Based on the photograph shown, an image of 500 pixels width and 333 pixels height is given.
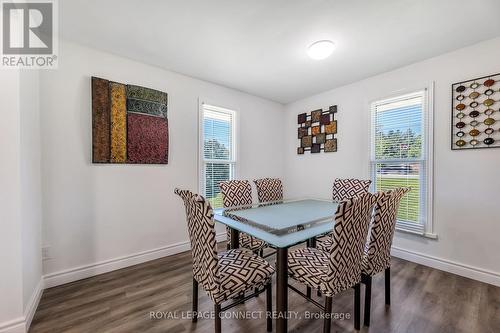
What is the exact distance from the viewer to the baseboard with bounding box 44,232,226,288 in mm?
2100

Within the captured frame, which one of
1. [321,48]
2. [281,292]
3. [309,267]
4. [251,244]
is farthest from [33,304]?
[321,48]

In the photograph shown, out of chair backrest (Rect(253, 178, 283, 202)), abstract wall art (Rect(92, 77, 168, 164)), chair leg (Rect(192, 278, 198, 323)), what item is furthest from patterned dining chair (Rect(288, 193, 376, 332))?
abstract wall art (Rect(92, 77, 168, 164))

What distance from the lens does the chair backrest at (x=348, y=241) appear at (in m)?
1.20

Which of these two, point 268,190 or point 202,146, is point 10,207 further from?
point 268,190

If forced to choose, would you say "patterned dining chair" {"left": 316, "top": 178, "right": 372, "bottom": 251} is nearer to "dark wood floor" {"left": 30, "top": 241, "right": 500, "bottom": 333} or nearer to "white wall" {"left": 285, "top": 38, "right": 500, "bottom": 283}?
"white wall" {"left": 285, "top": 38, "right": 500, "bottom": 283}

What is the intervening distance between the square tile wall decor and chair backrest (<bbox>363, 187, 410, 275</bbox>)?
198 cm

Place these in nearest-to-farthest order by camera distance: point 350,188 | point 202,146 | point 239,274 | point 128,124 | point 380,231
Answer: point 239,274, point 380,231, point 128,124, point 350,188, point 202,146

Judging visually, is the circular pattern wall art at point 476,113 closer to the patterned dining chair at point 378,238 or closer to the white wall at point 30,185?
the patterned dining chair at point 378,238

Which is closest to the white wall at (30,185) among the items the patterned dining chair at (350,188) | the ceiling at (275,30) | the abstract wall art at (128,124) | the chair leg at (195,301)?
the abstract wall art at (128,124)

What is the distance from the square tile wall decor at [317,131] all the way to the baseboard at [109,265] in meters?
2.63

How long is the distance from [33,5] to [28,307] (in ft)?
7.77

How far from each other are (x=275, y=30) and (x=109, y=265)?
10.1 feet

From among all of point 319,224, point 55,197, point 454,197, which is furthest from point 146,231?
point 454,197

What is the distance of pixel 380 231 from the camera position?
1577mm
